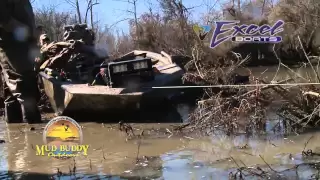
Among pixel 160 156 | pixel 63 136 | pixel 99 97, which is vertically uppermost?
pixel 99 97

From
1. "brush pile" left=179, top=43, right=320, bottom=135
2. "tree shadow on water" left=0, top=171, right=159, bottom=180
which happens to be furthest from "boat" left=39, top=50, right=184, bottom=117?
"tree shadow on water" left=0, top=171, right=159, bottom=180

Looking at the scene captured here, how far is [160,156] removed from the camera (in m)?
6.91

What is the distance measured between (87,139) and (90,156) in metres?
1.26

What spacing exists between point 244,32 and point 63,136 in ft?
57.6

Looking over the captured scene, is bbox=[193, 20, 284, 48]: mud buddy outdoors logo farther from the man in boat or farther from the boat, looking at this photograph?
the man in boat

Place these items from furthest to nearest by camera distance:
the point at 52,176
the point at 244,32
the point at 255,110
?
the point at 244,32 < the point at 255,110 < the point at 52,176

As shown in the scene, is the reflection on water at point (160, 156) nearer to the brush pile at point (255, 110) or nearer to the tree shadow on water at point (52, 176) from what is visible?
the tree shadow on water at point (52, 176)

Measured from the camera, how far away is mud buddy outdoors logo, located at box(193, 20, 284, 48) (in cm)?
2011

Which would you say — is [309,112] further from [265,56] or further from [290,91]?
[265,56]

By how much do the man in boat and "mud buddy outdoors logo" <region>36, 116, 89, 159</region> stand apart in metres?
3.83

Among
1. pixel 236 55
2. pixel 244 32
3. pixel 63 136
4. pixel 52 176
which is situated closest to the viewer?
pixel 63 136

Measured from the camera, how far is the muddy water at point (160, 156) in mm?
6062

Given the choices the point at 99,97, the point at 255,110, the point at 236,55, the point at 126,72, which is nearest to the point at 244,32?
the point at 236,55

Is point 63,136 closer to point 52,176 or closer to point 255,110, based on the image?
point 52,176
